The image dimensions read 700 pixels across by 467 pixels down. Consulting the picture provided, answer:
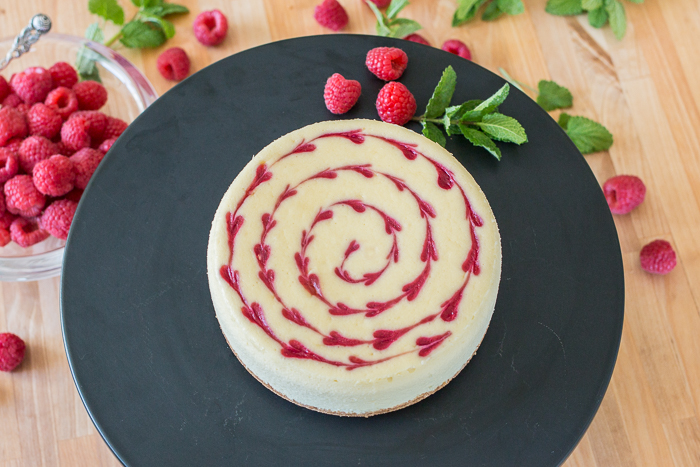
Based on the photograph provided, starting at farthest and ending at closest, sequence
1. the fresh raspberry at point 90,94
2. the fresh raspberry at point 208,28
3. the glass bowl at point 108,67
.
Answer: the fresh raspberry at point 208,28 < the glass bowl at point 108,67 < the fresh raspberry at point 90,94

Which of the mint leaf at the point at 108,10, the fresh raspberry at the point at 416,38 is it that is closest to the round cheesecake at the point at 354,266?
the fresh raspberry at the point at 416,38

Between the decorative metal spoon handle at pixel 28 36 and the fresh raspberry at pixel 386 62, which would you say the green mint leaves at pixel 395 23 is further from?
the decorative metal spoon handle at pixel 28 36

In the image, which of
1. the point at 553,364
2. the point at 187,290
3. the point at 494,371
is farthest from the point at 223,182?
the point at 553,364

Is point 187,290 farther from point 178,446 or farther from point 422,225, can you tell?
point 422,225

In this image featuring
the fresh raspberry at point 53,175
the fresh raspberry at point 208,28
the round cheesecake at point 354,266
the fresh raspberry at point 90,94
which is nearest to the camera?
the round cheesecake at point 354,266

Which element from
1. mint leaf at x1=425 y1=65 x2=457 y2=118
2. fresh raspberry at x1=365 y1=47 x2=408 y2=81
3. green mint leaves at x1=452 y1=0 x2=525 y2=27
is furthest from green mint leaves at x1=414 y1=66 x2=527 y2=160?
green mint leaves at x1=452 y1=0 x2=525 y2=27

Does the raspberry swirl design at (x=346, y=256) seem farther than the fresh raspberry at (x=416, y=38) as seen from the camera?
No
